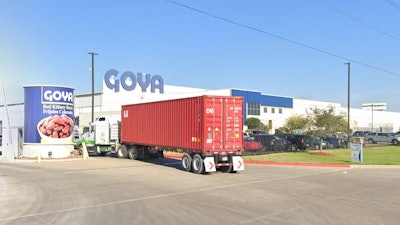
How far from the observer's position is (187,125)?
20609 mm

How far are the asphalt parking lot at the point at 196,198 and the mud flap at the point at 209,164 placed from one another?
→ 0.33 metres

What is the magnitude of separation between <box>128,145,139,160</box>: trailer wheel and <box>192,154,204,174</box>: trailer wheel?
28.2ft

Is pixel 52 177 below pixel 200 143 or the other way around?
below

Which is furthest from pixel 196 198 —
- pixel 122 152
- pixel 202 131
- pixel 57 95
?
pixel 57 95

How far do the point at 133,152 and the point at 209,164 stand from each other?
10102 millimetres

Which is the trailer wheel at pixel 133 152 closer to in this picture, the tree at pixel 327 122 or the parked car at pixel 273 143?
the parked car at pixel 273 143

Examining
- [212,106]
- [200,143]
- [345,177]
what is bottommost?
[345,177]

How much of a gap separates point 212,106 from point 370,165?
35.0 feet

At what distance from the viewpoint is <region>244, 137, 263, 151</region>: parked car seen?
3181 cm

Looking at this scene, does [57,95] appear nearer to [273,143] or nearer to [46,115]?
[46,115]

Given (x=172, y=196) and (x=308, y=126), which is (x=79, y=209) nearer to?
(x=172, y=196)

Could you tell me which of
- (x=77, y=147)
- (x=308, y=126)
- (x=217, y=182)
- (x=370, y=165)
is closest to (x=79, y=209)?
(x=217, y=182)

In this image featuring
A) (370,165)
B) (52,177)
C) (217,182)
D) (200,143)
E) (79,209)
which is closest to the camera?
(79,209)

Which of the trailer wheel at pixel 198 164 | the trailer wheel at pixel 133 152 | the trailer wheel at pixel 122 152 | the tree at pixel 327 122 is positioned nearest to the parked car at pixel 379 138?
the tree at pixel 327 122
